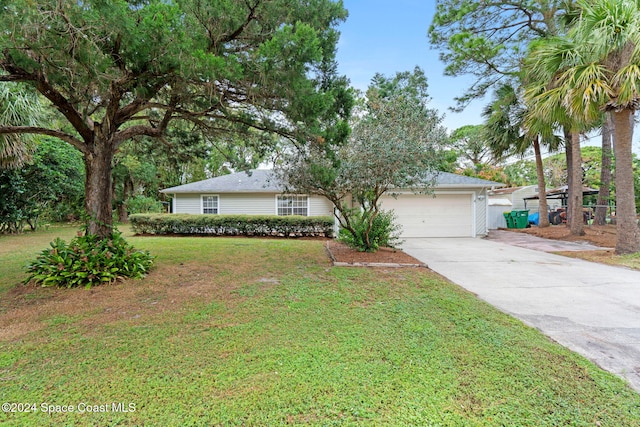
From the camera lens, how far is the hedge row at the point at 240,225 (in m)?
12.0

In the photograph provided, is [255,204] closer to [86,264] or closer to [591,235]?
[86,264]

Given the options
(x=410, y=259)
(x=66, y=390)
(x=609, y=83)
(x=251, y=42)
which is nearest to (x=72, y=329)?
(x=66, y=390)

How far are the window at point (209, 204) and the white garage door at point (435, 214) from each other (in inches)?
317

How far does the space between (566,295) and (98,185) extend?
8634 mm

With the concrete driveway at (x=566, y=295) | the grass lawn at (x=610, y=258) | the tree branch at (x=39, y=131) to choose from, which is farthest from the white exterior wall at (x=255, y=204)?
the grass lawn at (x=610, y=258)

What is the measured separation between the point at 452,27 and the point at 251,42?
11892 mm

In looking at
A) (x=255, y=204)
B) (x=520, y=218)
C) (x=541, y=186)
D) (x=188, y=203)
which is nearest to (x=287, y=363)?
(x=255, y=204)

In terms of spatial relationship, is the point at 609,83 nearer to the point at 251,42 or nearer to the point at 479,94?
the point at 479,94

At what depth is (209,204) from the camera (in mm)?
14141

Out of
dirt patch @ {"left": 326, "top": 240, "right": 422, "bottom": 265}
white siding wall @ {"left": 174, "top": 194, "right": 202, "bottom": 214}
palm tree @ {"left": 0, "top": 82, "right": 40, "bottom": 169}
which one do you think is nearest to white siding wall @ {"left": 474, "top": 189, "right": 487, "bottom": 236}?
dirt patch @ {"left": 326, "top": 240, "right": 422, "bottom": 265}

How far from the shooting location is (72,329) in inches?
133

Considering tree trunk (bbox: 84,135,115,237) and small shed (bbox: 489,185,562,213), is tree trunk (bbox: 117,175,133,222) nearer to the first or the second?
tree trunk (bbox: 84,135,115,237)

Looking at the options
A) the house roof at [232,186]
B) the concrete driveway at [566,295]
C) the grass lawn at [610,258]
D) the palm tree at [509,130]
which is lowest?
the concrete driveway at [566,295]

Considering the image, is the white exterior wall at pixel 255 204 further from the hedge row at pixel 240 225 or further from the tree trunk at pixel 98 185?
the tree trunk at pixel 98 185
